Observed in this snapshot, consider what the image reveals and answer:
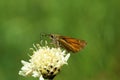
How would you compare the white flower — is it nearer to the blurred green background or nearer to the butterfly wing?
the butterfly wing

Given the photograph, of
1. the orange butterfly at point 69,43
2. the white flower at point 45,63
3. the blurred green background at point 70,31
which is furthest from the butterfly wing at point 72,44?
the blurred green background at point 70,31

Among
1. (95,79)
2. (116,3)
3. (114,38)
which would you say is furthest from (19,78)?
(116,3)

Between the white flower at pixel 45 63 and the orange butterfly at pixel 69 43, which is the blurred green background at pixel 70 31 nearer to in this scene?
the white flower at pixel 45 63

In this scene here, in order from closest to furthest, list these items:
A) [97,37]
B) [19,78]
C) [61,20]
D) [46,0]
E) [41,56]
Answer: [41,56]
[19,78]
[97,37]
[61,20]
[46,0]

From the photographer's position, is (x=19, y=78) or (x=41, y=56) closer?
(x=41, y=56)

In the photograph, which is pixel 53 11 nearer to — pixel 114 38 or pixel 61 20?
pixel 61 20

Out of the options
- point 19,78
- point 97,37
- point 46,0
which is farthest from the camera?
point 46,0

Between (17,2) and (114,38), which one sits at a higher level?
(17,2)
